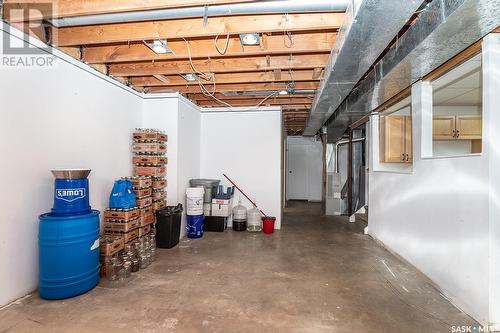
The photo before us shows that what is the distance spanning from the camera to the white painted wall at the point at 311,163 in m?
9.38

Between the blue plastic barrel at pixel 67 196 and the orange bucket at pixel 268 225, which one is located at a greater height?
the blue plastic barrel at pixel 67 196

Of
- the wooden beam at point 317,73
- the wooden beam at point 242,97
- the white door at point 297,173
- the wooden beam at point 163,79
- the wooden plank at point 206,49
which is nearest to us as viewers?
the wooden plank at point 206,49

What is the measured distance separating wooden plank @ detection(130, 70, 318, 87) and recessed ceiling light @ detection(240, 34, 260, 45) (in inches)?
40.3

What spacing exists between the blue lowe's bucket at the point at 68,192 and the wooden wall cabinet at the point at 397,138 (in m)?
3.91

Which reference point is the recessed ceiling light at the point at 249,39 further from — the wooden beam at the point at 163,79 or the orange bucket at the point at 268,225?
the orange bucket at the point at 268,225

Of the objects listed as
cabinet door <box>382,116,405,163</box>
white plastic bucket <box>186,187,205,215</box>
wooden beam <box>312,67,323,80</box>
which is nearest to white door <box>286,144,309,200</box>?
white plastic bucket <box>186,187,205,215</box>

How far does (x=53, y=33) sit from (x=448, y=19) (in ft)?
11.3

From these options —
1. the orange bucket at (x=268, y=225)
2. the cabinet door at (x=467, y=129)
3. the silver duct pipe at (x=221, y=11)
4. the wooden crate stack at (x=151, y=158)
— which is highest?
the silver duct pipe at (x=221, y=11)

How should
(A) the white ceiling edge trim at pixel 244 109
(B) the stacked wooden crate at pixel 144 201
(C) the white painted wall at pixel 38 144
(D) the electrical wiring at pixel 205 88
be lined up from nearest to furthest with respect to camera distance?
1. (C) the white painted wall at pixel 38 144
2. (D) the electrical wiring at pixel 205 88
3. (B) the stacked wooden crate at pixel 144 201
4. (A) the white ceiling edge trim at pixel 244 109

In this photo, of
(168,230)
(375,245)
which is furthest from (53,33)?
(375,245)

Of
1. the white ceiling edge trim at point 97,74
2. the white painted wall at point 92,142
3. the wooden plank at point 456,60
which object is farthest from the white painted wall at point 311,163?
the wooden plank at point 456,60

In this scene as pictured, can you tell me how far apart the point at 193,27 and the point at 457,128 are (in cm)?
420

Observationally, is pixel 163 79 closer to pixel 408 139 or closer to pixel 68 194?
pixel 68 194

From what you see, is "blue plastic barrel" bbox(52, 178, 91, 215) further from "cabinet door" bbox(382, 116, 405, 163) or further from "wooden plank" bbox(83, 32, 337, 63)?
"cabinet door" bbox(382, 116, 405, 163)
